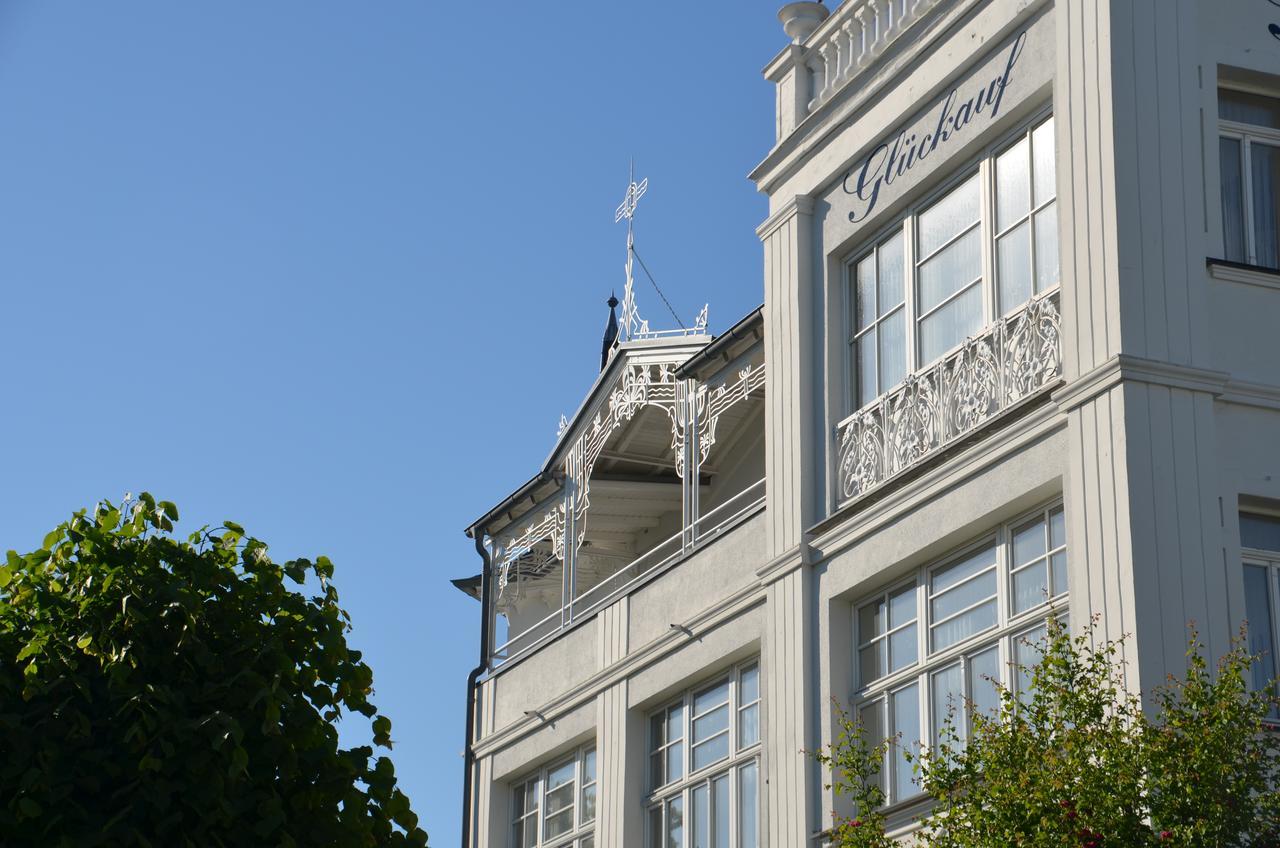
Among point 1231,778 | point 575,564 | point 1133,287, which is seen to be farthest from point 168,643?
point 575,564

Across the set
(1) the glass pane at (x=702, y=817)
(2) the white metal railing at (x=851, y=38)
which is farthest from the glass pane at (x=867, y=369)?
(1) the glass pane at (x=702, y=817)

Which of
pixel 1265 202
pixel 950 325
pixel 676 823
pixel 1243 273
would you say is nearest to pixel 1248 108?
pixel 1265 202

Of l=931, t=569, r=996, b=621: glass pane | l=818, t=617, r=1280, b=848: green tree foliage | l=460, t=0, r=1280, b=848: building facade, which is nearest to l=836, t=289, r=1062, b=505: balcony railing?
l=460, t=0, r=1280, b=848: building facade

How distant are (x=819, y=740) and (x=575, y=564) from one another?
714 cm

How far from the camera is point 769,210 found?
2077 cm

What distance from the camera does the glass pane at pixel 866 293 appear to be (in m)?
19.1

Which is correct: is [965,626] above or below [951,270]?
below

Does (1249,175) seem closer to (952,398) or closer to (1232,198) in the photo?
(1232,198)

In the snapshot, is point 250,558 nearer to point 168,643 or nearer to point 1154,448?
point 168,643

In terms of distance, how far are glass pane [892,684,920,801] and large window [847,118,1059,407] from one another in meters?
2.67

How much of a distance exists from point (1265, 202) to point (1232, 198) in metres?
0.32

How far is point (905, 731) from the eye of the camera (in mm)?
17516

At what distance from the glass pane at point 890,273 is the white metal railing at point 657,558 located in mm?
2115

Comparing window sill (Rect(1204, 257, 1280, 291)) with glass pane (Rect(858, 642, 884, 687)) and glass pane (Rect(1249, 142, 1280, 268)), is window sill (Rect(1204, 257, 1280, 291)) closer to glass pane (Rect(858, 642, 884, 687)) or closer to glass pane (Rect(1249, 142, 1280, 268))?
glass pane (Rect(1249, 142, 1280, 268))
